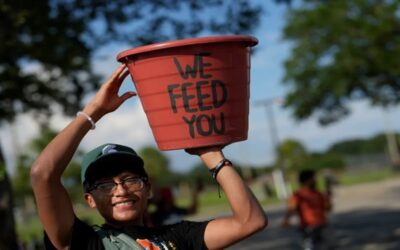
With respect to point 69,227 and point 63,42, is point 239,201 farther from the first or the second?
point 63,42

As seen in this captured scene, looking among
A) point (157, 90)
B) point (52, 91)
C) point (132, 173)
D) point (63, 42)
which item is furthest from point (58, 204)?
point (52, 91)

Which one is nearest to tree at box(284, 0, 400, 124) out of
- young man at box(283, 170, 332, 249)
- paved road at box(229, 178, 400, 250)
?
paved road at box(229, 178, 400, 250)

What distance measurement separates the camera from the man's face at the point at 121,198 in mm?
2330

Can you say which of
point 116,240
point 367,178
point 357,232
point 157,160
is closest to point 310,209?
point 357,232

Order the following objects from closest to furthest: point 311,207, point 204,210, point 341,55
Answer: point 311,207, point 341,55, point 204,210

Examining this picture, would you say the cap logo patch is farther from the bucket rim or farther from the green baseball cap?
the bucket rim

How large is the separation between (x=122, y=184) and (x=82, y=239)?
0.74 ft

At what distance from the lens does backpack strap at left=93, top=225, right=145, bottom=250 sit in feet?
7.48

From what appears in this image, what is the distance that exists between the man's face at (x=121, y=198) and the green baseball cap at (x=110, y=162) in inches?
1.1

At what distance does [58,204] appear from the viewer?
2150 mm

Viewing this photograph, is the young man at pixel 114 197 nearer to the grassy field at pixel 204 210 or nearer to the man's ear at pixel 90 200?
the man's ear at pixel 90 200

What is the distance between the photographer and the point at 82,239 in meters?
2.26

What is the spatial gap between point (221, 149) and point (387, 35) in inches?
679

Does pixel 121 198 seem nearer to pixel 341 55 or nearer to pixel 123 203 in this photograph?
pixel 123 203
